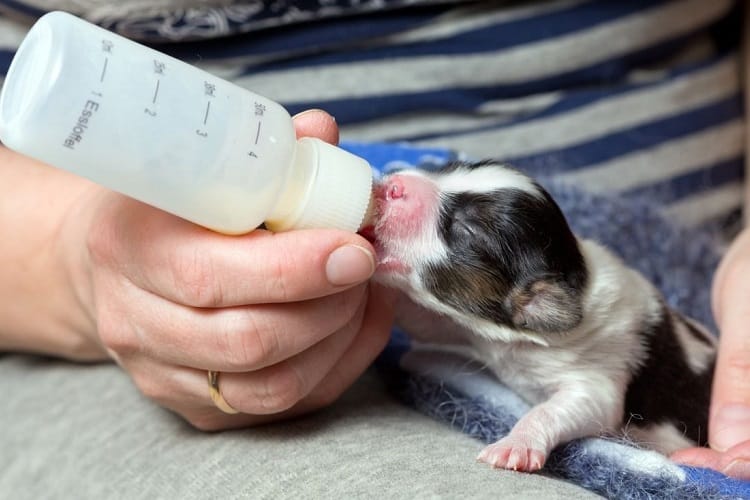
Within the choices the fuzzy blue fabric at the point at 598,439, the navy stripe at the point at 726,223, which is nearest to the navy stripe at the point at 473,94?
the fuzzy blue fabric at the point at 598,439

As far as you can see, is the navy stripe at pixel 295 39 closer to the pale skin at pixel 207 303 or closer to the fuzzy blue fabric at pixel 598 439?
the fuzzy blue fabric at pixel 598 439

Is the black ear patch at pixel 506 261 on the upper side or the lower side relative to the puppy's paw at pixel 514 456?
upper

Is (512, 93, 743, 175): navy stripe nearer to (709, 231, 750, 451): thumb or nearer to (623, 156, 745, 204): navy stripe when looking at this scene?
(623, 156, 745, 204): navy stripe

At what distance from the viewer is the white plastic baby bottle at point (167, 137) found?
88cm

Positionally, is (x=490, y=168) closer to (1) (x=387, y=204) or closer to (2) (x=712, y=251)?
(1) (x=387, y=204)

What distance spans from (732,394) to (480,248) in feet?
1.36

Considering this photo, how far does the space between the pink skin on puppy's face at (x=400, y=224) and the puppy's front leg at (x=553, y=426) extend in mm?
257

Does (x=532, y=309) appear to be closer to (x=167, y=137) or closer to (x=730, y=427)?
(x=730, y=427)

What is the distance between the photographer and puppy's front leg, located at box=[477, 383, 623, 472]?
115cm

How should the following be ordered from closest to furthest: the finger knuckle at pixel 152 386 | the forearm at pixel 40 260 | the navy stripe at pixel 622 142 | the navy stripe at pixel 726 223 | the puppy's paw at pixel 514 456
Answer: the puppy's paw at pixel 514 456 → the finger knuckle at pixel 152 386 → the forearm at pixel 40 260 → the navy stripe at pixel 622 142 → the navy stripe at pixel 726 223

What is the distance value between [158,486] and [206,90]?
0.52 m

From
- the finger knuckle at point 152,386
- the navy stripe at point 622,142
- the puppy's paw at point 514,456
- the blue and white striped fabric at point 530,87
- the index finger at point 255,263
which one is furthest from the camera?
the navy stripe at point 622,142

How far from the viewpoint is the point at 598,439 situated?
1.25 m

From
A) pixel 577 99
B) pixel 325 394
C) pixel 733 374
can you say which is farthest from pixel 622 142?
pixel 325 394
